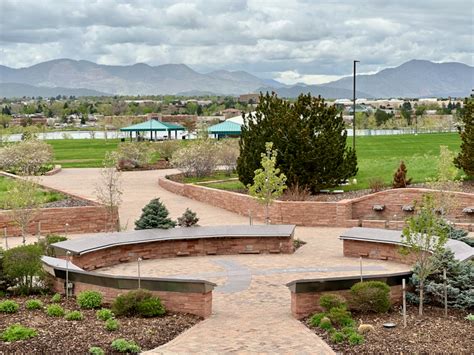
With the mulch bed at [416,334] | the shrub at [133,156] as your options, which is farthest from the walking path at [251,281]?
the shrub at [133,156]

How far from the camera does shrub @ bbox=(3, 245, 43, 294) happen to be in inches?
539

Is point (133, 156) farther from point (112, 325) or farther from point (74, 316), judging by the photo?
point (112, 325)

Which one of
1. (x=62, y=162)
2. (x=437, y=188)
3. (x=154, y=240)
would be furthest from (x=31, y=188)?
(x=62, y=162)

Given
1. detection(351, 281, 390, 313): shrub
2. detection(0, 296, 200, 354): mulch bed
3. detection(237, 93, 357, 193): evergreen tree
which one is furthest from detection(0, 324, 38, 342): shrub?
detection(237, 93, 357, 193): evergreen tree

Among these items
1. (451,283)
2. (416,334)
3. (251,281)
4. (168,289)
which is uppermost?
(168,289)

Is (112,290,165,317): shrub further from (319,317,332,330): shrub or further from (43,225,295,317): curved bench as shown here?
(319,317,332,330): shrub

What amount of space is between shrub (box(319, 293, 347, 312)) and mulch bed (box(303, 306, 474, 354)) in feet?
1.23

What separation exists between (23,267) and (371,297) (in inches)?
260

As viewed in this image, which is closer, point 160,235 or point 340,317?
point 340,317

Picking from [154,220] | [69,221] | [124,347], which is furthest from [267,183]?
[124,347]

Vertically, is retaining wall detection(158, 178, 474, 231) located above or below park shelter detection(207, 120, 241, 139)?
below

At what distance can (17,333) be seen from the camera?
34.9ft

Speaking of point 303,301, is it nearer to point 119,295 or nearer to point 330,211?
point 119,295

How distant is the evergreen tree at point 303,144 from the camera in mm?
26188
